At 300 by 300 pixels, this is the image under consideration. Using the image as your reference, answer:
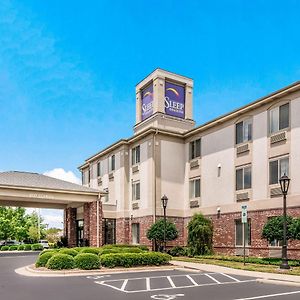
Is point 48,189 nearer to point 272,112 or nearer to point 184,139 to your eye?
point 184,139

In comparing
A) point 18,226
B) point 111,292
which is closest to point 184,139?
point 111,292

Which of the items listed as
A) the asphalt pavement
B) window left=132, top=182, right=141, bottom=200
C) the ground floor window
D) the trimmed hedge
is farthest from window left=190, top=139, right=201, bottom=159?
the asphalt pavement

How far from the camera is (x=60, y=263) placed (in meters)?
18.2

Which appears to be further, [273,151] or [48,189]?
[48,189]

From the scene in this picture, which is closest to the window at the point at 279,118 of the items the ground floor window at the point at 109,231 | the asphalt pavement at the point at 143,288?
the asphalt pavement at the point at 143,288

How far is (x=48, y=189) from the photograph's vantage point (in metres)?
31.8

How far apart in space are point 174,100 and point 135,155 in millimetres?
6372

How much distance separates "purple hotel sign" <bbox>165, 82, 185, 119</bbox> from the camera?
123ft

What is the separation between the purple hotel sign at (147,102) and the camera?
37.9m

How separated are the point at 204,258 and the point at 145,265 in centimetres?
655

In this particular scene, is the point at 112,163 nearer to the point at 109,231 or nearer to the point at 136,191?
the point at 136,191

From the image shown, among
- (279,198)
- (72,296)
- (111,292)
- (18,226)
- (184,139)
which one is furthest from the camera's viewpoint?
(18,226)

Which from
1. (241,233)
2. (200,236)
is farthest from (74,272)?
(241,233)

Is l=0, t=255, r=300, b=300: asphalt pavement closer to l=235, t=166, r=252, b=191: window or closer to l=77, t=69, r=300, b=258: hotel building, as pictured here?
l=77, t=69, r=300, b=258: hotel building
